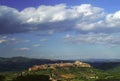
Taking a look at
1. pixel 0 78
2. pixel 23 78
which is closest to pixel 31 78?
pixel 23 78

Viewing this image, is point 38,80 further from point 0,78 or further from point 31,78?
point 0,78

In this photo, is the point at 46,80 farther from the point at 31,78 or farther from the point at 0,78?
the point at 0,78

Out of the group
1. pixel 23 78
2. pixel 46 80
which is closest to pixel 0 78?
pixel 23 78

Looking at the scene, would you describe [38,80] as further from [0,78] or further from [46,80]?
[0,78]

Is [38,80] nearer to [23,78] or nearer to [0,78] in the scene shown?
[23,78]

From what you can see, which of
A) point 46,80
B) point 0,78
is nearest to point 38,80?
point 46,80
